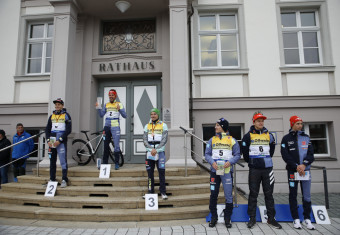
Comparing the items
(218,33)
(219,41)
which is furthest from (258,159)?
(218,33)

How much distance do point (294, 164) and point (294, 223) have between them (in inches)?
40.0

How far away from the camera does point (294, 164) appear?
13.3 feet

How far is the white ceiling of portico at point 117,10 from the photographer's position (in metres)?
7.18

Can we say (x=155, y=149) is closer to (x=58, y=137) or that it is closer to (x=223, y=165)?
(x=223, y=165)

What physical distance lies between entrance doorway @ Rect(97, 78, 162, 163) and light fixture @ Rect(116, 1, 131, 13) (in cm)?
219

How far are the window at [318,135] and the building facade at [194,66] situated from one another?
0.10 feet

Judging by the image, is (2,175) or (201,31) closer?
(2,175)

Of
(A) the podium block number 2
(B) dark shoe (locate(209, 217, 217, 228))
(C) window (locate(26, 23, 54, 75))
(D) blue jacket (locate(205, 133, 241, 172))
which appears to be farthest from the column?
(C) window (locate(26, 23, 54, 75))

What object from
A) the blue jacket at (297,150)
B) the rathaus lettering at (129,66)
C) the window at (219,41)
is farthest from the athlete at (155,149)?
→ the window at (219,41)

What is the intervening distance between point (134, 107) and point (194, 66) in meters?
2.38

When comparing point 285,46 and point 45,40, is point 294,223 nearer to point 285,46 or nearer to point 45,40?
point 285,46

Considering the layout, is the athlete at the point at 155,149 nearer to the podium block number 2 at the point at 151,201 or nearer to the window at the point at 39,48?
the podium block number 2 at the point at 151,201

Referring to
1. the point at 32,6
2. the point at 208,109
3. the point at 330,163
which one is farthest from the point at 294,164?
the point at 32,6

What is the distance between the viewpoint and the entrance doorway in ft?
24.9
